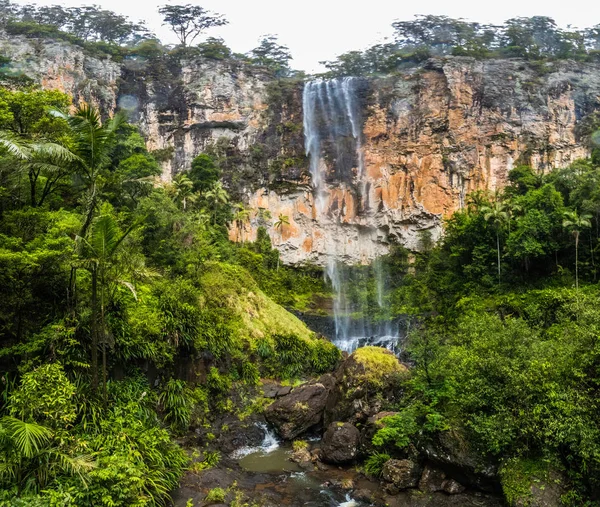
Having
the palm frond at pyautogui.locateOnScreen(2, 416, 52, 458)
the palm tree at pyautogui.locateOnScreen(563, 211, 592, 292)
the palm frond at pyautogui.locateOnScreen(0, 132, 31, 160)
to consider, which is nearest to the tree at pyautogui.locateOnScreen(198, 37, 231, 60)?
the palm tree at pyautogui.locateOnScreen(563, 211, 592, 292)

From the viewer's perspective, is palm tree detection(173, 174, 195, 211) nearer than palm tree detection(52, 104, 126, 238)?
No

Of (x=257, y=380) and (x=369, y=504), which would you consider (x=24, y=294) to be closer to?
(x=369, y=504)

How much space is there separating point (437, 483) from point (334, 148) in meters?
35.2

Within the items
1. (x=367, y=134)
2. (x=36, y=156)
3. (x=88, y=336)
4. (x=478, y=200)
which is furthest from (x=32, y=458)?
(x=367, y=134)

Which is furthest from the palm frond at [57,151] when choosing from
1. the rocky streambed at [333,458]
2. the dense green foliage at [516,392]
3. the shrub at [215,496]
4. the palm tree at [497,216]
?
the palm tree at [497,216]

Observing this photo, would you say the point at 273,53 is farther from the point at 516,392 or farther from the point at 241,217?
the point at 516,392

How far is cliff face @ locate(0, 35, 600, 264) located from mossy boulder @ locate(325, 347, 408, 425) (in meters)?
26.5

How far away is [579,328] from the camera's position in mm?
10461

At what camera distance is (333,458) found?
13.1 metres

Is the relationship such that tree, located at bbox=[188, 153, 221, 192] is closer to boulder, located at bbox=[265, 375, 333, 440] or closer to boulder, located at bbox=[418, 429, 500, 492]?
boulder, located at bbox=[265, 375, 333, 440]

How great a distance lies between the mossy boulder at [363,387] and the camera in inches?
583

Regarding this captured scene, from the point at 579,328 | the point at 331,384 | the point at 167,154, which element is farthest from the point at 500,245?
the point at 167,154

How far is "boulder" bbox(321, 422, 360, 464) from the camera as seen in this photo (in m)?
13.0

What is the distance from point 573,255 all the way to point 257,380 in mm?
18651
